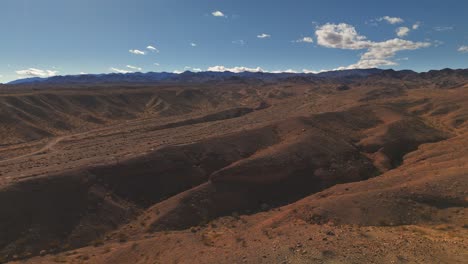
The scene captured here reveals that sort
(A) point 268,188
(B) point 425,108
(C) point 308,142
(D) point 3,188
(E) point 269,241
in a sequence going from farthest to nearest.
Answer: (B) point 425,108 < (C) point 308,142 < (A) point 268,188 < (D) point 3,188 < (E) point 269,241

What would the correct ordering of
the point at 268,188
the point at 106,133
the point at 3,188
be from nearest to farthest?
the point at 3,188, the point at 268,188, the point at 106,133

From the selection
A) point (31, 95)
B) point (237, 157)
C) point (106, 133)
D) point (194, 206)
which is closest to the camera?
point (194, 206)

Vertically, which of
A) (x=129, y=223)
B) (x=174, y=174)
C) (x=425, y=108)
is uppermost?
(x=425, y=108)

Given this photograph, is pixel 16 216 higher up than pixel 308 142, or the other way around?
pixel 308 142

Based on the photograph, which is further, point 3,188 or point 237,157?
point 237,157

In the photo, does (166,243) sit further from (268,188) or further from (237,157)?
(237,157)

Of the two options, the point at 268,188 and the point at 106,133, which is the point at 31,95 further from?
the point at 268,188

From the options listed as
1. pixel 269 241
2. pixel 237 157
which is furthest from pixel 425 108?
pixel 269 241

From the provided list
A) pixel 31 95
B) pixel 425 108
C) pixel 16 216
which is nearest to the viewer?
pixel 16 216

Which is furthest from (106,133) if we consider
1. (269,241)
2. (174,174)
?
(269,241)
